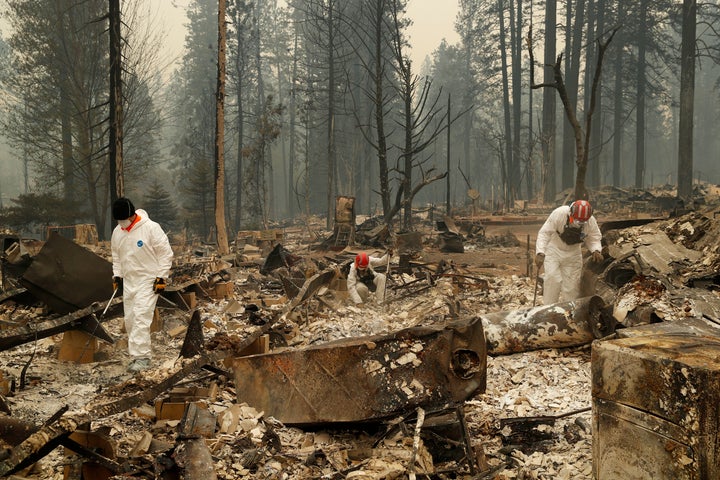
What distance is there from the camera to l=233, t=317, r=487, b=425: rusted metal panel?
4.02 meters

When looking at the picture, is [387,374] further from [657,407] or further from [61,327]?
[61,327]

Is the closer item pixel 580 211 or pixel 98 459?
pixel 98 459

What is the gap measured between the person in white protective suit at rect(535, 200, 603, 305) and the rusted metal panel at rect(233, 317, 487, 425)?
14.5 feet

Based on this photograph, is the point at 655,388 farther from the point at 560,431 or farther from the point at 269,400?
the point at 269,400

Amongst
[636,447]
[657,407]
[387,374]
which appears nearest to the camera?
[657,407]

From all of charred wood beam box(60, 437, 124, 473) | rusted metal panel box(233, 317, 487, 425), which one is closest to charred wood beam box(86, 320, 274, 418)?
charred wood beam box(60, 437, 124, 473)

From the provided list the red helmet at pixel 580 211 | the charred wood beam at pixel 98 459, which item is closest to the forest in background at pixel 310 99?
the red helmet at pixel 580 211

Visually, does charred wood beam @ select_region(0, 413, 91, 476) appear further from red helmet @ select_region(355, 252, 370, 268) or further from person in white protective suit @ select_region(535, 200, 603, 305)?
red helmet @ select_region(355, 252, 370, 268)

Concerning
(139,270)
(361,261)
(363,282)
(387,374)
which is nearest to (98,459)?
(387,374)

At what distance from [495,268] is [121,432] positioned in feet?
34.1

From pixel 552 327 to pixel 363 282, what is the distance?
479 centimetres

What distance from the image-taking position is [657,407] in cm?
277

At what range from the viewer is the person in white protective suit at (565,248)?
7871 millimetres

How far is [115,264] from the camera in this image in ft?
22.6
